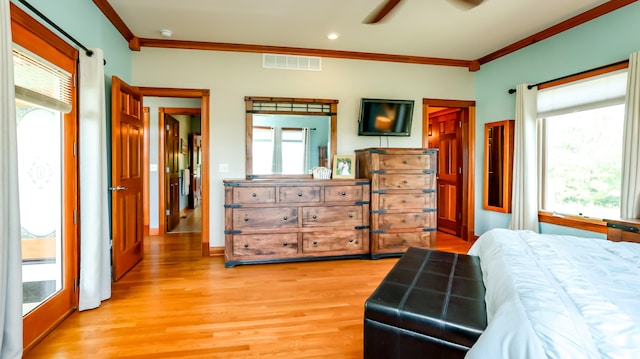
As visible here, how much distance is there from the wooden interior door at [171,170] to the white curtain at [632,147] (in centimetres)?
604

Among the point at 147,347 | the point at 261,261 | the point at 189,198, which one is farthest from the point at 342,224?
the point at 189,198

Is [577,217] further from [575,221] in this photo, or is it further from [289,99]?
[289,99]

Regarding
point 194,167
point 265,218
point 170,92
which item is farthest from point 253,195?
point 194,167

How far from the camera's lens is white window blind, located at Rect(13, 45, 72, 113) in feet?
6.23

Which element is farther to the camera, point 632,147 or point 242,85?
point 242,85

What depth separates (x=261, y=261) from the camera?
3.76m

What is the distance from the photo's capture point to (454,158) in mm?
5441

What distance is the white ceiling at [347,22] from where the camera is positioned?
3.09 meters

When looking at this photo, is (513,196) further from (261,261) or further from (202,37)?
(202,37)

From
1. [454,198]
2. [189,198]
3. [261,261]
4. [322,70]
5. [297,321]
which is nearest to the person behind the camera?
[297,321]

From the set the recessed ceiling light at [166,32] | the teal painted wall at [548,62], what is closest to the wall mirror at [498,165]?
the teal painted wall at [548,62]

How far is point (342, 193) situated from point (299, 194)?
1.75ft

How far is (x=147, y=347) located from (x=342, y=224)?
240 centimetres

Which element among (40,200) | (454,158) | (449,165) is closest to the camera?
(40,200)
